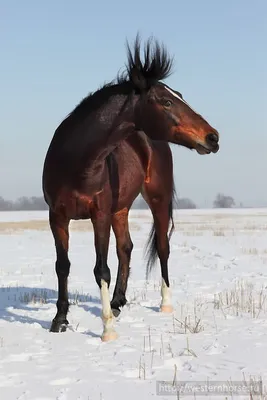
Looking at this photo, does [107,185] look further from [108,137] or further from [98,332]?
[98,332]

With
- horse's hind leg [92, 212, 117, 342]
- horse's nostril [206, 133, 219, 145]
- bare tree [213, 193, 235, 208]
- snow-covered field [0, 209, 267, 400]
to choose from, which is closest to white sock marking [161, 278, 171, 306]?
snow-covered field [0, 209, 267, 400]

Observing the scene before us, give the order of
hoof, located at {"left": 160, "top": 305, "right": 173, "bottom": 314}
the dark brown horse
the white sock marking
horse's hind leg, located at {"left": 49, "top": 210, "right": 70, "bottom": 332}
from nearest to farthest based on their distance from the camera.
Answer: the dark brown horse → horse's hind leg, located at {"left": 49, "top": 210, "right": 70, "bottom": 332} → hoof, located at {"left": 160, "top": 305, "right": 173, "bottom": 314} → the white sock marking

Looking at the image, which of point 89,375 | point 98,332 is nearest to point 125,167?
point 98,332

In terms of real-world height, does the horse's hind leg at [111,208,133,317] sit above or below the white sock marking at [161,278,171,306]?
above

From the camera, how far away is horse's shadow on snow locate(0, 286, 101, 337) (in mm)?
6057

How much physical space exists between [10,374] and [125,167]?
3.63 m

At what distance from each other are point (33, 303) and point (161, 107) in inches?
152

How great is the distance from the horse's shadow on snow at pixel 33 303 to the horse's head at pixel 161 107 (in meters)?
2.34

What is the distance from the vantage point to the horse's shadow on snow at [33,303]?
19.9ft

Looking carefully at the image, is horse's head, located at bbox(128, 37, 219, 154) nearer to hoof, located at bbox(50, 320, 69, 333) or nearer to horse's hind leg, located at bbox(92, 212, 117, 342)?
horse's hind leg, located at bbox(92, 212, 117, 342)

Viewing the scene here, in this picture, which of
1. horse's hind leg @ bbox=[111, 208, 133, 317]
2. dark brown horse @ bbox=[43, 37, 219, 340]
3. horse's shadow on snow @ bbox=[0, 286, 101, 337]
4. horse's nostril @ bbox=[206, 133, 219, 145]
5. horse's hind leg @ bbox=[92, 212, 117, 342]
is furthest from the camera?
horse's hind leg @ bbox=[111, 208, 133, 317]

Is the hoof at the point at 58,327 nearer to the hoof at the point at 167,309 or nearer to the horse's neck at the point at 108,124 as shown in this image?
the hoof at the point at 167,309

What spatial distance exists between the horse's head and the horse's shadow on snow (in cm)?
234

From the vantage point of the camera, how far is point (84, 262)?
43.8 ft
